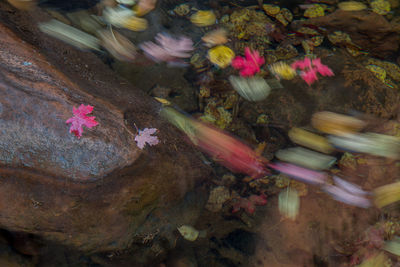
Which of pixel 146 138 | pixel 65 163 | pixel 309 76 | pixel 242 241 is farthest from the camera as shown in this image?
pixel 309 76

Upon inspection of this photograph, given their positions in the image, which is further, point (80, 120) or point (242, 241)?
point (242, 241)

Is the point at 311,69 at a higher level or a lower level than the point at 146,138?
higher

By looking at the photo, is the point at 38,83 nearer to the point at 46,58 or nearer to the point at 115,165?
the point at 46,58

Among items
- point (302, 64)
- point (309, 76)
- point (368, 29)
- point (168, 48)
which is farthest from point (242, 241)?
point (368, 29)

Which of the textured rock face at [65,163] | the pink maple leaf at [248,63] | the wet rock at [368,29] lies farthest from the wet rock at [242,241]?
the wet rock at [368,29]

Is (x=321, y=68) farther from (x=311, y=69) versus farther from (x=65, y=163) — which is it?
(x=65, y=163)

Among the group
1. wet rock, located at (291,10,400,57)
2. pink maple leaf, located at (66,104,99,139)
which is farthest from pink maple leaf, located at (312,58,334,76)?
pink maple leaf, located at (66,104,99,139)

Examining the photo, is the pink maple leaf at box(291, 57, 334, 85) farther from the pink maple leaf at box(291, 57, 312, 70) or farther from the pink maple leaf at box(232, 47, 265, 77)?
the pink maple leaf at box(232, 47, 265, 77)
